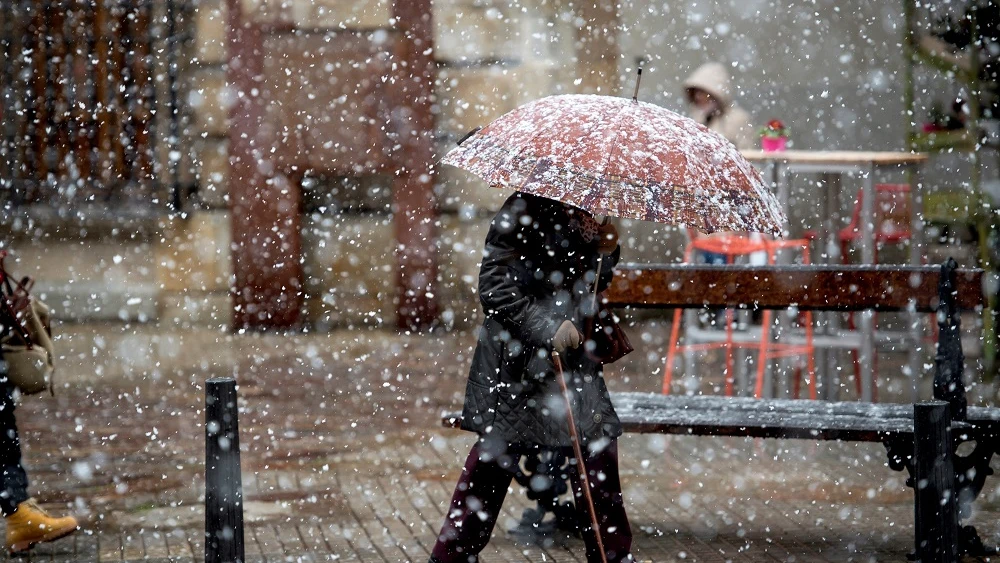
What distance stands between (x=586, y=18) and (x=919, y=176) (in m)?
5.73

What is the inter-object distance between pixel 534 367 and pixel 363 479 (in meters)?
2.72

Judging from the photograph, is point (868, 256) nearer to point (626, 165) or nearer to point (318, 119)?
point (626, 165)

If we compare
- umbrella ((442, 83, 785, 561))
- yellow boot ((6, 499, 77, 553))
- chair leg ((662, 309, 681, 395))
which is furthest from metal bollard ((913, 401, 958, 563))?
yellow boot ((6, 499, 77, 553))

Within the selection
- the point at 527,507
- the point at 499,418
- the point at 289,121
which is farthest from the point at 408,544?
the point at 289,121

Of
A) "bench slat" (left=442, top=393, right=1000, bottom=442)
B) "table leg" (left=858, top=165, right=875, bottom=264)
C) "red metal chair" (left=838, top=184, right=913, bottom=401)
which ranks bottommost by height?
"red metal chair" (left=838, top=184, right=913, bottom=401)

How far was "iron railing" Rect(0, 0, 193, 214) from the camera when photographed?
43.0 feet

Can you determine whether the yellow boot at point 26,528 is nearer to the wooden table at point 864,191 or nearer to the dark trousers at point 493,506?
the dark trousers at point 493,506

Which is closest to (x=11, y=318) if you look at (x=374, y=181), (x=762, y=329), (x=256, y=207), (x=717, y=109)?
(x=762, y=329)

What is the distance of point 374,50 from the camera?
1272 centimetres

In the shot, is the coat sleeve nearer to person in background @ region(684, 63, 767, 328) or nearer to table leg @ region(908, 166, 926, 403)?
table leg @ region(908, 166, 926, 403)

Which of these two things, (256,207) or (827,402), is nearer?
(827,402)

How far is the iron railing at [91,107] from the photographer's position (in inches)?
516

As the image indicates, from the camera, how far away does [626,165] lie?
3.97m

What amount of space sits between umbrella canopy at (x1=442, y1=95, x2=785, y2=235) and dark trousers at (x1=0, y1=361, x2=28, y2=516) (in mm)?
2162
